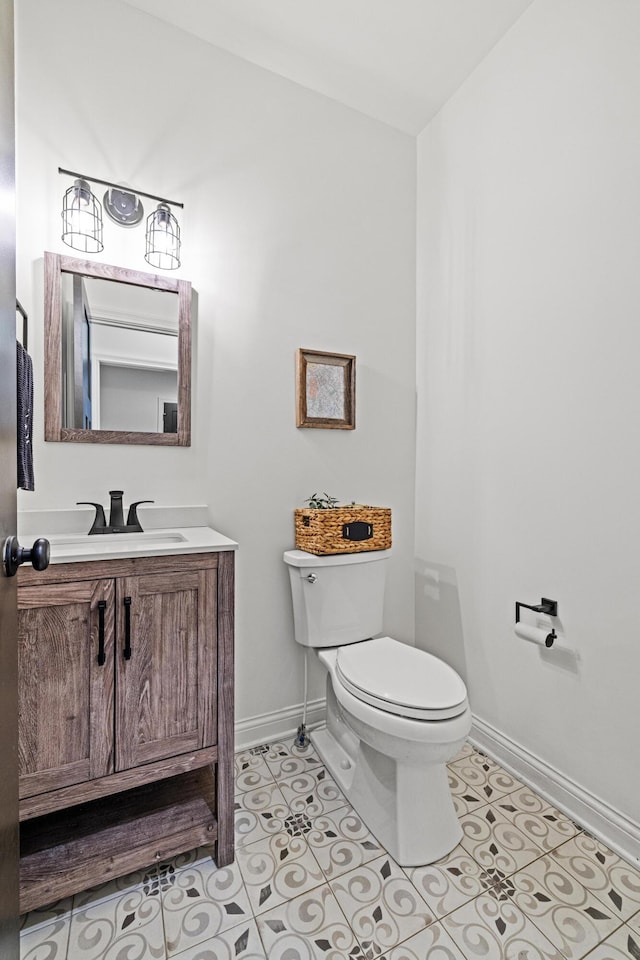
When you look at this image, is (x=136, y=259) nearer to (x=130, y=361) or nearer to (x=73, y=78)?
(x=130, y=361)

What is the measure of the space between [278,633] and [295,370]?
1.09m

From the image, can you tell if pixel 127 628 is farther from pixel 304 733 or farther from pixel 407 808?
pixel 304 733

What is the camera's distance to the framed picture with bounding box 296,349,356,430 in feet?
6.52

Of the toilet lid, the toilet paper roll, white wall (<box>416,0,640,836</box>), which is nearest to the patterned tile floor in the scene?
white wall (<box>416,0,640,836</box>)

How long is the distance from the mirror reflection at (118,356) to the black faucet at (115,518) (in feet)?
0.83

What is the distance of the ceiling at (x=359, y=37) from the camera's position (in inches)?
66.7

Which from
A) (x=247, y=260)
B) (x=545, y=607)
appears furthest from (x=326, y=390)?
(x=545, y=607)

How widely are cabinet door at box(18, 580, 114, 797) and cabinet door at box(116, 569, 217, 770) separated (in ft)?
0.11

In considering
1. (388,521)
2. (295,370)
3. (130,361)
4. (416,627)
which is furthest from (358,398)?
(416,627)

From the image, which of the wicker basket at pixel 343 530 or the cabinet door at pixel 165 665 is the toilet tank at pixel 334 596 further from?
the cabinet door at pixel 165 665

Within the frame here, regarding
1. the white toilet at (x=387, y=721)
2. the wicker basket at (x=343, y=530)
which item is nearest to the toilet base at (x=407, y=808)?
the white toilet at (x=387, y=721)

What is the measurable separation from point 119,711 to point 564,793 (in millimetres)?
1427

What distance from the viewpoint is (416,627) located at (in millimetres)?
2312

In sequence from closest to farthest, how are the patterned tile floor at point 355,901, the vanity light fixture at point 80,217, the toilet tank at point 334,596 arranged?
the patterned tile floor at point 355,901
the vanity light fixture at point 80,217
the toilet tank at point 334,596
